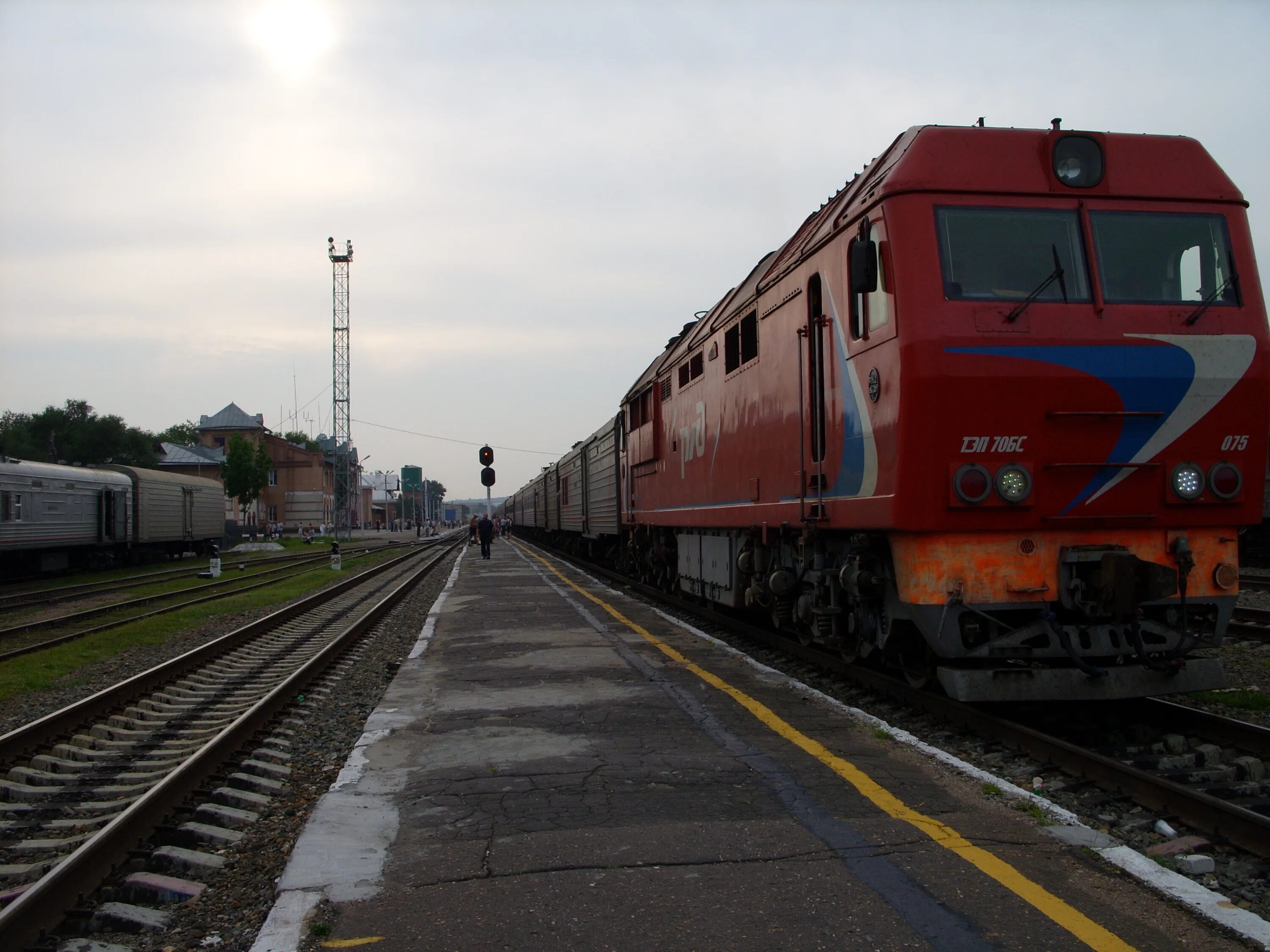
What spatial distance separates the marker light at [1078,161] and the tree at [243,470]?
65.6 meters

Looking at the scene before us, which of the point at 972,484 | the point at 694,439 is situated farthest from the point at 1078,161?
A: the point at 694,439

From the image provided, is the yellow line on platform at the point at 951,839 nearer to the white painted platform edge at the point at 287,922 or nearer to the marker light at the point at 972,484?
the marker light at the point at 972,484

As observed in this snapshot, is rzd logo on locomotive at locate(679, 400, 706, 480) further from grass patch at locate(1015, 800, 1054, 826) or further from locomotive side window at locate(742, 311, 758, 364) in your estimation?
grass patch at locate(1015, 800, 1054, 826)

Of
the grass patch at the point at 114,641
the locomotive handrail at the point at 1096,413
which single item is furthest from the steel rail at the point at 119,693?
the locomotive handrail at the point at 1096,413

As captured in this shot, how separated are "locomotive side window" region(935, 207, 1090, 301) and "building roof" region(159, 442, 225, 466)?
8783 cm

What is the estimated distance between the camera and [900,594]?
244 inches

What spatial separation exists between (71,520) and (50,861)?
2507 cm

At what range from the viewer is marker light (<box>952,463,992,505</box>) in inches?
230

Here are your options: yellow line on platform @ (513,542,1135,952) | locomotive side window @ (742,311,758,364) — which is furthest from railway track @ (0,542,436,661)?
yellow line on platform @ (513,542,1135,952)

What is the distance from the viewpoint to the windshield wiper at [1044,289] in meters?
5.99

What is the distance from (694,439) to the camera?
1223 cm

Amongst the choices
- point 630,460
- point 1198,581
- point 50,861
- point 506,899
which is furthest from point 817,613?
point 630,460

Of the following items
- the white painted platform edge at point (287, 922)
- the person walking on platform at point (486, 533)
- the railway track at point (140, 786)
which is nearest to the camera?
the white painted platform edge at point (287, 922)

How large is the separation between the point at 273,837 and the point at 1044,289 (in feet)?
17.2
